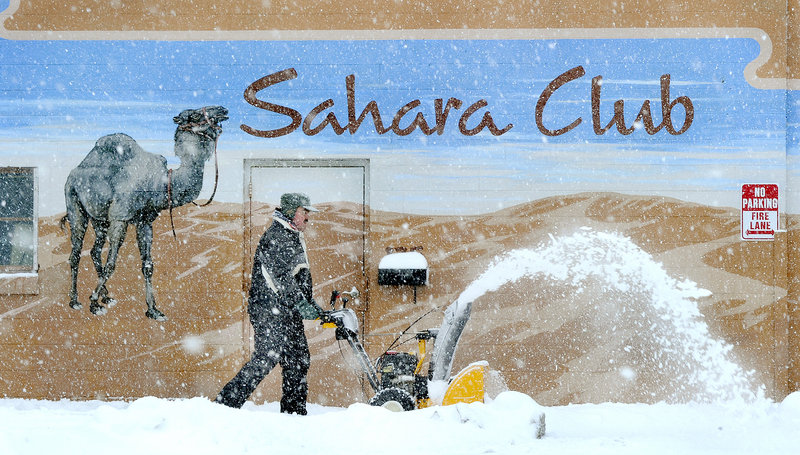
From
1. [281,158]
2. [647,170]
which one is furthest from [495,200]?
[281,158]

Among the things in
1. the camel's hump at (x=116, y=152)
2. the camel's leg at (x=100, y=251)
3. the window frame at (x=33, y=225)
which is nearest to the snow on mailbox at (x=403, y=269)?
the camel's hump at (x=116, y=152)

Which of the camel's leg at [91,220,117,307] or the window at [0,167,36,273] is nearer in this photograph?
the camel's leg at [91,220,117,307]

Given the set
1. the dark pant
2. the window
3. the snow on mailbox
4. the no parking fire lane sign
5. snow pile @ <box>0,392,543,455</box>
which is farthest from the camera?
the window

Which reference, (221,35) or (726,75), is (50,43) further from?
(726,75)

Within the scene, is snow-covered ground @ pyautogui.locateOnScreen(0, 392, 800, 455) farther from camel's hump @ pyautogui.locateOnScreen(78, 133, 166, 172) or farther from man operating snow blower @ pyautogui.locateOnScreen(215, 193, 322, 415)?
camel's hump @ pyautogui.locateOnScreen(78, 133, 166, 172)

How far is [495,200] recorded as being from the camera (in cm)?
802

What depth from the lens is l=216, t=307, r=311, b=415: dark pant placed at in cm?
692

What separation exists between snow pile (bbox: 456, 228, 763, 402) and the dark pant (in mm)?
1830

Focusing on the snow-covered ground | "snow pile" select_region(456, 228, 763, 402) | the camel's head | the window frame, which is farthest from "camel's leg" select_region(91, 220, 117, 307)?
"snow pile" select_region(456, 228, 763, 402)

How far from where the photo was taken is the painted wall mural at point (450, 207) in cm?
796

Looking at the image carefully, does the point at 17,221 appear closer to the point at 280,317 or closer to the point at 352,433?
the point at 280,317

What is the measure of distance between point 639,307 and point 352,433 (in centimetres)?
374

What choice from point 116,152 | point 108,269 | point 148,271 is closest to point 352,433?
point 148,271

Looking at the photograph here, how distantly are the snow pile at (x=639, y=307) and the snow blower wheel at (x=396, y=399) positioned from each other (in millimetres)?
1937
